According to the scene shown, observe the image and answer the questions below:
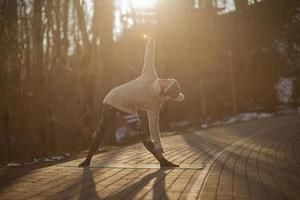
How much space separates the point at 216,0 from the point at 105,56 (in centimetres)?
1656

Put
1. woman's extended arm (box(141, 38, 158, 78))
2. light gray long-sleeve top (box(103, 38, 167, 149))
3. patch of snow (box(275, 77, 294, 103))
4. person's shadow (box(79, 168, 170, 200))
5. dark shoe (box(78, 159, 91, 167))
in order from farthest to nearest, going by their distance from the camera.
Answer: patch of snow (box(275, 77, 294, 103)), dark shoe (box(78, 159, 91, 167)), woman's extended arm (box(141, 38, 158, 78)), light gray long-sleeve top (box(103, 38, 167, 149)), person's shadow (box(79, 168, 170, 200))

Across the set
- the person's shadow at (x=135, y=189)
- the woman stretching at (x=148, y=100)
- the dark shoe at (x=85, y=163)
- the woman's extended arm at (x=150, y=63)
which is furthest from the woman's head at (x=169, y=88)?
the dark shoe at (x=85, y=163)

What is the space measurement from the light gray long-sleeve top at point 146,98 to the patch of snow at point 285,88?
3557 centimetres

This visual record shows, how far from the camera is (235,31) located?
38.6m

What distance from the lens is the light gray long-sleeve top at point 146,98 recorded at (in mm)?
8297

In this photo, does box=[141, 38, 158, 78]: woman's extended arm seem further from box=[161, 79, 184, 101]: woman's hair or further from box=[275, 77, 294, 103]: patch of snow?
box=[275, 77, 294, 103]: patch of snow

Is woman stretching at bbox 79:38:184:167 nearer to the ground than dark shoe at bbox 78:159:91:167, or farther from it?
farther from it

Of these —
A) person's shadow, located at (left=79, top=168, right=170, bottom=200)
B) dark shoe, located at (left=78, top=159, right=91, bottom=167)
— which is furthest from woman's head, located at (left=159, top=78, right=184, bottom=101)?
dark shoe, located at (left=78, top=159, right=91, bottom=167)

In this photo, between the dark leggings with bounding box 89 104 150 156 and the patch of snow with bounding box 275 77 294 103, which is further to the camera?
the patch of snow with bounding box 275 77 294 103

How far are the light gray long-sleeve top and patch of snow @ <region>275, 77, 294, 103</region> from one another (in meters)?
35.6

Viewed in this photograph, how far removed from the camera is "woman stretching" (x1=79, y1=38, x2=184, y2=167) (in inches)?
321

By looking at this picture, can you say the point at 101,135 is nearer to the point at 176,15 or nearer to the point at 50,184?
the point at 50,184

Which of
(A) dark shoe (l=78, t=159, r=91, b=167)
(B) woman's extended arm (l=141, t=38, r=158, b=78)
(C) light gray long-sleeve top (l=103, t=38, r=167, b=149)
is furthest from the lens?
(A) dark shoe (l=78, t=159, r=91, b=167)

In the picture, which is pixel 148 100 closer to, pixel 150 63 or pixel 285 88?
pixel 150 63
